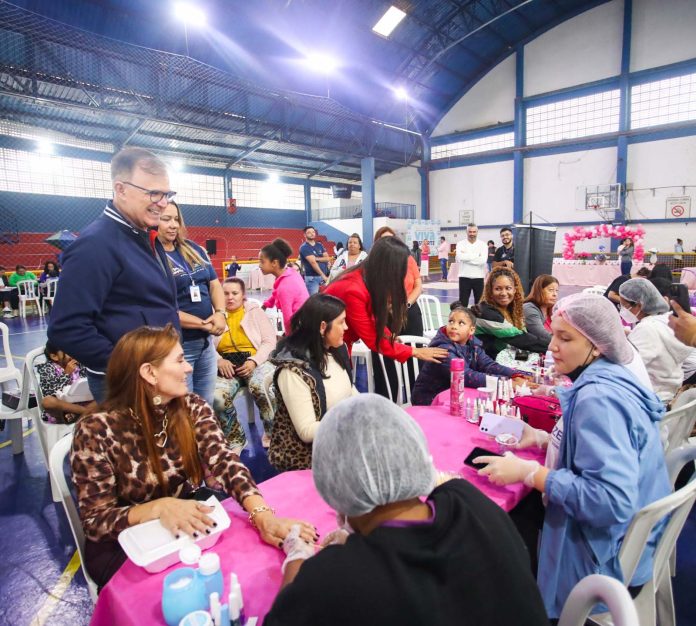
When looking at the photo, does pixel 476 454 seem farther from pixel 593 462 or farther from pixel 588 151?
pixel 588 151

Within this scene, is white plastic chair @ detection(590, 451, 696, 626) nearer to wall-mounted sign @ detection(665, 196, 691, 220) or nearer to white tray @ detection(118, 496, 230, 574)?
white tray @ detection(118, 496, 230, 574)

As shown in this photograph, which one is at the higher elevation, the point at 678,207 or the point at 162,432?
the point at 678,207

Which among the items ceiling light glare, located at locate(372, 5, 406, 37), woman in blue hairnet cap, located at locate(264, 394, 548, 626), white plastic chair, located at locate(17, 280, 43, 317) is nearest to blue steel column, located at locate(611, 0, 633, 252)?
ceiling light glare, located at locate(372, 5, 406, 37)

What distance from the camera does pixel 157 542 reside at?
3.76 feet

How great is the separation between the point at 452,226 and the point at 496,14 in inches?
348

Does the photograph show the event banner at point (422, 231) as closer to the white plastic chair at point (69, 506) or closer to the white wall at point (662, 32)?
the white wall at point (662, 32)

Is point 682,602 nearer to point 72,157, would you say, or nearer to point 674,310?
point 674,310

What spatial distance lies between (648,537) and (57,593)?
98.3 inches

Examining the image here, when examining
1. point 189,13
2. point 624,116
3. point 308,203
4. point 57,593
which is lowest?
point 57,593

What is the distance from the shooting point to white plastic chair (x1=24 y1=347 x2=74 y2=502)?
9.65 feet

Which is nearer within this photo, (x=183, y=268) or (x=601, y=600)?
(x=601, y=600)

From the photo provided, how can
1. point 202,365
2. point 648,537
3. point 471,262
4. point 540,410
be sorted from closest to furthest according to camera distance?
point 648,537 → point 540,410 → point 202,365 → point 471,262

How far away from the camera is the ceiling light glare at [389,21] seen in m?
13.1

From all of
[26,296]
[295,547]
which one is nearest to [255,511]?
[295,547]
